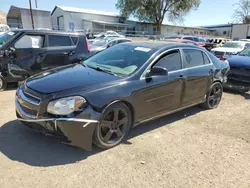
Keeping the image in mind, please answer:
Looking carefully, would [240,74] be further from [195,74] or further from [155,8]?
[155,8]

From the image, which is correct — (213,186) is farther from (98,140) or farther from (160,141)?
(98,140)

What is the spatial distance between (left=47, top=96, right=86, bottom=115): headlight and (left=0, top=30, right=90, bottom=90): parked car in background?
4296 millimetres

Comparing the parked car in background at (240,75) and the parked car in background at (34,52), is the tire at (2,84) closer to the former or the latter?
the parked car in background at (34,52)

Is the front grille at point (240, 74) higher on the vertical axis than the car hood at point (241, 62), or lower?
lower

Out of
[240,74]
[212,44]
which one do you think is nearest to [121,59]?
[240,74]

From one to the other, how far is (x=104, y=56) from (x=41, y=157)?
7.38 ft

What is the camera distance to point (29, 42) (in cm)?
682

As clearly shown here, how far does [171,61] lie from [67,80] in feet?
6.59

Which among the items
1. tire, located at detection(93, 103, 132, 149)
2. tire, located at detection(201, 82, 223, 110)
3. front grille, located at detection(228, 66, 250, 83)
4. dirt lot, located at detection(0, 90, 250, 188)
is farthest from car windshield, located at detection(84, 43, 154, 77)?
front grille, located at detection(228, 66, 250, 83)

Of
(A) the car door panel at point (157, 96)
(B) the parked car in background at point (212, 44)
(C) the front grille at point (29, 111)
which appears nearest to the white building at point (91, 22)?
(B) the parked car in background at point (212, 44)

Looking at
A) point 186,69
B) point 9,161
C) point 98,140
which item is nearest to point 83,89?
point 98,140

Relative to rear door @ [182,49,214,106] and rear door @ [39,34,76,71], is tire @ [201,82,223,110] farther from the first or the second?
rear door @ [39,34,76,71]

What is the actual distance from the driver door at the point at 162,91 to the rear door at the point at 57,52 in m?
4.14

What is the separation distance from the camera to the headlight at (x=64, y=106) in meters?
3.02
